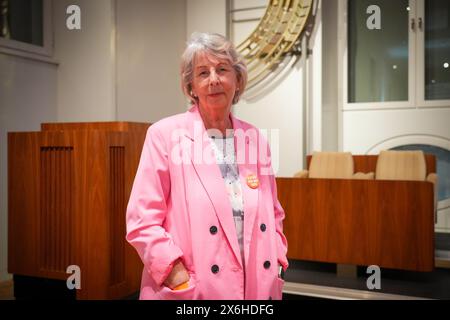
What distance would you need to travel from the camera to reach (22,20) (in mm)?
2645

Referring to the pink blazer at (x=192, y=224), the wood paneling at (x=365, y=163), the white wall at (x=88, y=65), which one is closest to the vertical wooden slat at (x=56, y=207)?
the white wall at (x=88, y=65)

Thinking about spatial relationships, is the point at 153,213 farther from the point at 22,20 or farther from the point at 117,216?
the point at 22,20

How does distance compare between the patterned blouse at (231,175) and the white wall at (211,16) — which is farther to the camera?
the white wall at (211,16)

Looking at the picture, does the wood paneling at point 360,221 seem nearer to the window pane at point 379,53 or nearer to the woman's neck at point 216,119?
the window pane at point 379,53

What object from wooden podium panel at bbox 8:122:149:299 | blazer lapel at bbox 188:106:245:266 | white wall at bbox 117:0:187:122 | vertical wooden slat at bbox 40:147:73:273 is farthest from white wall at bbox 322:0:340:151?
blazer lapel at bbox 188:106:245:266

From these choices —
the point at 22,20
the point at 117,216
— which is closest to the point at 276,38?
the point at 22,20

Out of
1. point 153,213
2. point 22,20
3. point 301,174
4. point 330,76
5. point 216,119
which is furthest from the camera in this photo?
point 330,76

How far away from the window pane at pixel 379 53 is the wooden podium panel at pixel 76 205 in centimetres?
196

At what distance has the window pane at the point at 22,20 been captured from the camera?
253 cm

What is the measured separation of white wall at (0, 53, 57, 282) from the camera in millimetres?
2537

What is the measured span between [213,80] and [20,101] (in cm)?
193

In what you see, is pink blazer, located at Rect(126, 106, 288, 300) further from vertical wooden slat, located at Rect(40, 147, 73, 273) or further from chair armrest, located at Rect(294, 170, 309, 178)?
chair armrest, located at Rect(294, 170, 309, 178)
